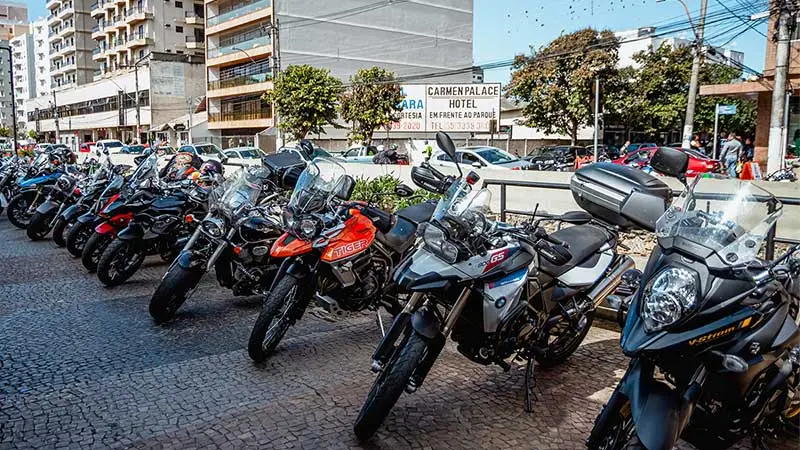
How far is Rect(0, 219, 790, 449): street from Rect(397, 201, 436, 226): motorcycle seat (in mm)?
1076

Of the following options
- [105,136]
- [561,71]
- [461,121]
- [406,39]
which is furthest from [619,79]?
[105,136]

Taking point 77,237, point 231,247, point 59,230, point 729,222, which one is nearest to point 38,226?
point 59,230

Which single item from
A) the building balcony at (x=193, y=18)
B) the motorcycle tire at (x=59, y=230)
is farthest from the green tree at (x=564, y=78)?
the building balcony at (x=193, y=18)

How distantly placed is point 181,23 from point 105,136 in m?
17.3

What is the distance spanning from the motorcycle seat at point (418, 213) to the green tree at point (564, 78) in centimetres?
3020

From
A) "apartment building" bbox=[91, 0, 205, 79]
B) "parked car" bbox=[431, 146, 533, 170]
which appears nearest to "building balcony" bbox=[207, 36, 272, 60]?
"apartment building" bbox=[91, 0, 205, 79]

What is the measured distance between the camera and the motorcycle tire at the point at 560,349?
14.4 feet

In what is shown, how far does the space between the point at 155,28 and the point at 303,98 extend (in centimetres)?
3398

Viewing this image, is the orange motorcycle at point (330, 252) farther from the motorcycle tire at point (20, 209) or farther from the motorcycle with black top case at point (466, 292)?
the motorcycle tire at point (20, 209)

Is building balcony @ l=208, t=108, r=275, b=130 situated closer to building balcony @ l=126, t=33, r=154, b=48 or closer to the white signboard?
the white signboard

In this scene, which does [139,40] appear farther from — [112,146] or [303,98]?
[303,98]

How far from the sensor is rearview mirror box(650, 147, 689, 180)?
3049 mm

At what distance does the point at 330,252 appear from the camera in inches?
175

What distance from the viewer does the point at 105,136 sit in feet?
228
